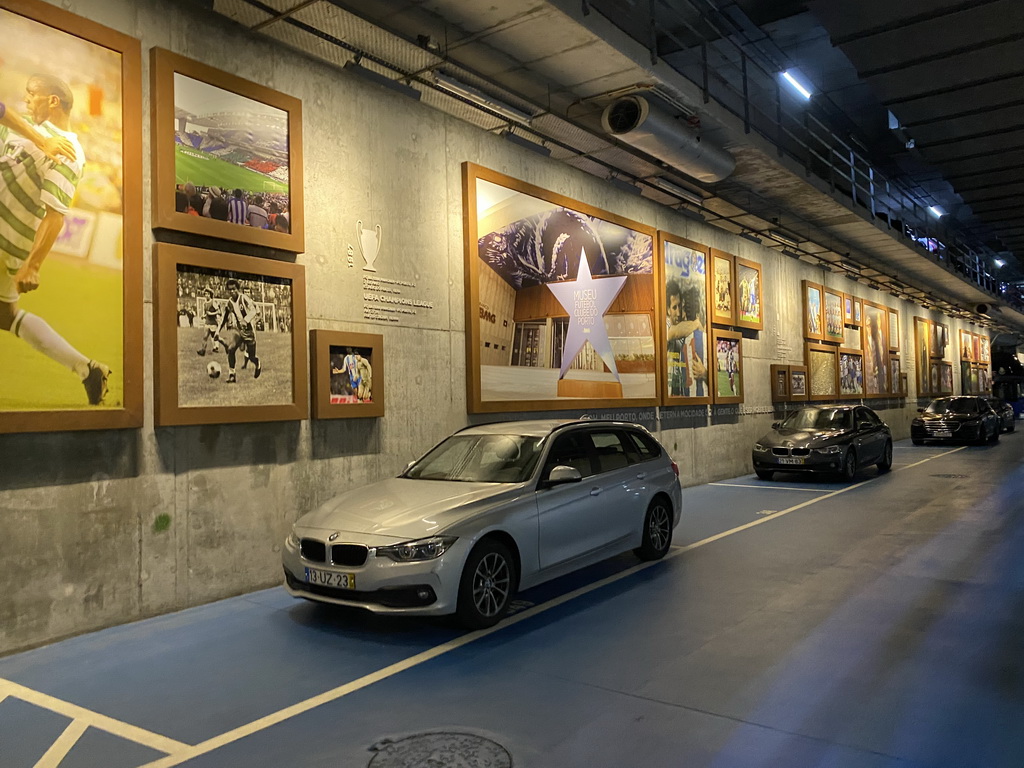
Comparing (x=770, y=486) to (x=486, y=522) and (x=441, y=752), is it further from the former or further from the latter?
(x=441, y=752)

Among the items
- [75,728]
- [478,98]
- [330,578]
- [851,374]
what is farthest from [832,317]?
[75,728]

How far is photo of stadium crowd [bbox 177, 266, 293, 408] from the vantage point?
6.43 metres

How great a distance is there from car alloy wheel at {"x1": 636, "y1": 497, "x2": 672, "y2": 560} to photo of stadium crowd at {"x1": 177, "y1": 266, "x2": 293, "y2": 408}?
12.6 ft

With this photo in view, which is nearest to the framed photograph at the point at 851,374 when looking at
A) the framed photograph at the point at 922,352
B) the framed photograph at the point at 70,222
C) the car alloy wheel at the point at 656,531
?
the framed photograph at the point at 922,352

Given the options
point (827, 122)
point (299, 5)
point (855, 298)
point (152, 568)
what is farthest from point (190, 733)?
point (855, 298)

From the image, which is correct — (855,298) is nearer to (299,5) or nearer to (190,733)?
(299,5)

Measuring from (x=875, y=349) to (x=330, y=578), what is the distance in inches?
937

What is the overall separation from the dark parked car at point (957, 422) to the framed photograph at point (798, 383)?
6.52m

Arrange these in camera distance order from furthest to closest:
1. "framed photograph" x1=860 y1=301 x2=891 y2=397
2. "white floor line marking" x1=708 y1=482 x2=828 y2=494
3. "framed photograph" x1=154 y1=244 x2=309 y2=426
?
"framed photograph" x1=860 y1=301 x2=891 y2=397 < "white floor line marking" x1=708 y1=482 x2=828 y2=494 < "framed photograph" x1=154 y1=244 x2=309 y2=426

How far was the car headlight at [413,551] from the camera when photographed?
512 centimetres

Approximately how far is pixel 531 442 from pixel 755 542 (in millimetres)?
3525

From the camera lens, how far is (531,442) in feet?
21.7

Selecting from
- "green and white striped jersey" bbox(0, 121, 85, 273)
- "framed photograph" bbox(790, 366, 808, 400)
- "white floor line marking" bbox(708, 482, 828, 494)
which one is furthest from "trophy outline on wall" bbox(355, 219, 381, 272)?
"framed photograph" bbox(790, 366, 808, 400)

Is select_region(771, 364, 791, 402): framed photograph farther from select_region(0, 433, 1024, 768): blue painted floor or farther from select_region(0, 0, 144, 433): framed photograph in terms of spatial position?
select_region(0, 0, 144, 433): framed photograph
